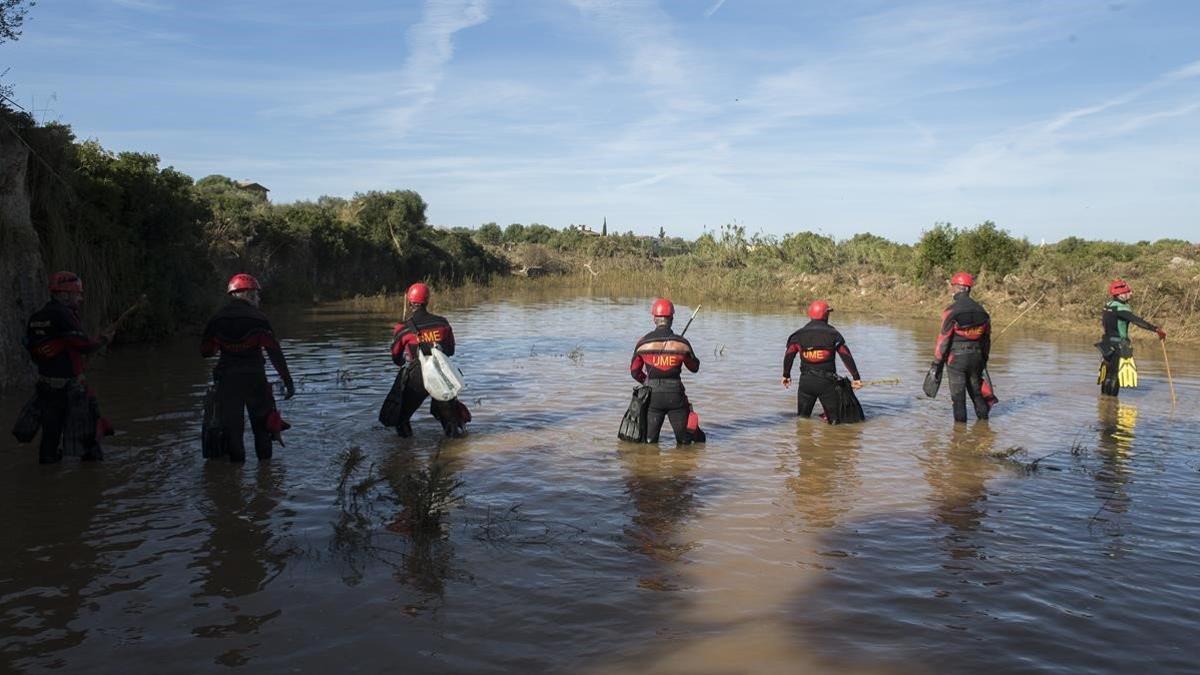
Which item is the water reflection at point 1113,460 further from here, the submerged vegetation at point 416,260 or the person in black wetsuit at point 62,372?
the person in black wetsuit at point 62,372

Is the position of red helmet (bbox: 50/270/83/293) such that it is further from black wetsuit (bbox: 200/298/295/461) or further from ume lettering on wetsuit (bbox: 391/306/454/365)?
ume lettering on wetsuit (bbox: 391/306/454/365)

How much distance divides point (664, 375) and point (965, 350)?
443cm

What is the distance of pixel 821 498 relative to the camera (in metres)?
7.75

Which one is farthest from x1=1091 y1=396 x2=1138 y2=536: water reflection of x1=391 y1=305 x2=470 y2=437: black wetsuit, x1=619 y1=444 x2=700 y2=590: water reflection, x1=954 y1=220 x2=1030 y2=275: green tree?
x1=954 y1=220 x2=1030 y2=275: green tree

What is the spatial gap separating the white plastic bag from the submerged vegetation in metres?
7.00

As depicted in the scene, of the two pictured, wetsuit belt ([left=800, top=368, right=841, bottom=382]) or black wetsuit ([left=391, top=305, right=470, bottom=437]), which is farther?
wetsuit belt ([left=800, top=368, right=841, bottom=382])

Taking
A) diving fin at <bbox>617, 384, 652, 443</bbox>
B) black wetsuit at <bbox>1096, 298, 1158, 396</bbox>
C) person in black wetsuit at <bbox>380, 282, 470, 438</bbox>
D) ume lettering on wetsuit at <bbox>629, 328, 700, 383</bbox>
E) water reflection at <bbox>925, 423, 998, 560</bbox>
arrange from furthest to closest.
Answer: black wetsuit at <bbox>1096, 298, 1158, 396</bbox> → person in black wetsuit at <bbox>380, 282, 470, 438</bbox> → diving fin at <bbox>617, 384, 652, 443</bbox> → ume lettering on wetsuit at <bbox>629, 328, 700, 383</bbox> → water reflection at <bbox>925, 423, 998, 560</bbox>

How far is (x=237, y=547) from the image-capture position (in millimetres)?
6102

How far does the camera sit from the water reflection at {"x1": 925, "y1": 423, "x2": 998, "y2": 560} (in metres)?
6.62

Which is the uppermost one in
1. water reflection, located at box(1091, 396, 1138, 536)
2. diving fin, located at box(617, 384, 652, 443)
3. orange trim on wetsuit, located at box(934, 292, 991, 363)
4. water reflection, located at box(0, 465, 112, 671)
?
orange trim on wetsuit, located at box(934, 292, 991, 363)

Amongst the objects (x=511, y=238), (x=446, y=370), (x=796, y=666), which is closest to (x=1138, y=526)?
(x=796, y=666)

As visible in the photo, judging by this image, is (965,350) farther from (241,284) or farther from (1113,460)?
(241,284)

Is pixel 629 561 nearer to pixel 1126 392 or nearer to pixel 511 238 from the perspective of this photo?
pixel 1126 392

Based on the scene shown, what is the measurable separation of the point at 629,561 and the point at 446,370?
4.05 m
